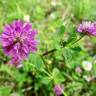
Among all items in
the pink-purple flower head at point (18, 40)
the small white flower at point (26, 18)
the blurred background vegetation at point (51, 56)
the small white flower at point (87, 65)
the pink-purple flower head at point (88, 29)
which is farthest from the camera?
the small white flower at point (26, 18)

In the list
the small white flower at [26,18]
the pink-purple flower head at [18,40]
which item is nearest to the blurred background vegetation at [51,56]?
the small white flower at [26,18]

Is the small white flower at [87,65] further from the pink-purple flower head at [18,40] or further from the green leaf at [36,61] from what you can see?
the pink-purple flower head at [18,40]

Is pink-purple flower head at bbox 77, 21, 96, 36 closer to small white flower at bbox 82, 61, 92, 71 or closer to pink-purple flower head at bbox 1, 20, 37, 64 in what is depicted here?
pink-purple flower head at bbox 1, 20, 37, 64

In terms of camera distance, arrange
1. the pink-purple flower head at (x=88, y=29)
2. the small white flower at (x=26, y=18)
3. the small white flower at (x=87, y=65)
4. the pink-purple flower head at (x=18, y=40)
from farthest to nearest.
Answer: the small white flower at (x=26, y=18) < the small white flower at (x=87, y=65) < the pink-purple flower head at (x=88, y=29) < the pink-purple flower head at (x=18, y=40)

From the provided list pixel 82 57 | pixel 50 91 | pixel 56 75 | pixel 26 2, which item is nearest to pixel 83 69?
pixel 82 57

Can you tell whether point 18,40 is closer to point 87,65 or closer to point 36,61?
point 36,61

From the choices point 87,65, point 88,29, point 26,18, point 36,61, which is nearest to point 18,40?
point 36,61

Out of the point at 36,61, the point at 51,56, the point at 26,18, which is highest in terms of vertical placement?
the point at 26,18
